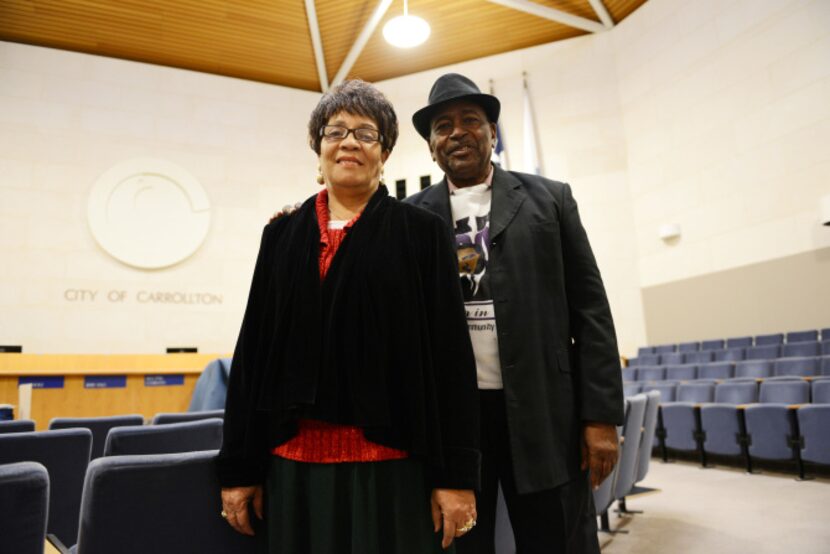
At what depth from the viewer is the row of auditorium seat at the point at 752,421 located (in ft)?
12.3

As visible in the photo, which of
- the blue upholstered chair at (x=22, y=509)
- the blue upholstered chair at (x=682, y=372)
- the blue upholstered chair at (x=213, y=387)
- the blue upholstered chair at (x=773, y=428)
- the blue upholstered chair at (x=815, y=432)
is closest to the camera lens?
the blue upholstered chair at (x=22, y=509)

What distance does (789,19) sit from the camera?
7184 mm

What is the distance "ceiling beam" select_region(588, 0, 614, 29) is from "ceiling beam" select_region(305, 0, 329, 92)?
4.37 meters

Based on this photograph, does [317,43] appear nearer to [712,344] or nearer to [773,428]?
[712,344]

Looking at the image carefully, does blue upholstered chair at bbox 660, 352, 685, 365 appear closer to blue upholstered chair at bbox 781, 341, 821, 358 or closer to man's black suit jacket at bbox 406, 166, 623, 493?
blue upholstered chair at bbox 781, 341, 821, 358

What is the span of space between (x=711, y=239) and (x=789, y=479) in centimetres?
485

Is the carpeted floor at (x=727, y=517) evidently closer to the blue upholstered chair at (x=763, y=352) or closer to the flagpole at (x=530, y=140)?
the blue upholstered chair at (x=763, y=352)

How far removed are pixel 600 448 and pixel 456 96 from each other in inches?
38.3

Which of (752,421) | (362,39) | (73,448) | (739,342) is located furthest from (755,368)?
(362,39)

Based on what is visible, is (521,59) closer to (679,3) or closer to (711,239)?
(679,3)

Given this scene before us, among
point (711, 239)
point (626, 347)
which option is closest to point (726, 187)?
point (711, 239)

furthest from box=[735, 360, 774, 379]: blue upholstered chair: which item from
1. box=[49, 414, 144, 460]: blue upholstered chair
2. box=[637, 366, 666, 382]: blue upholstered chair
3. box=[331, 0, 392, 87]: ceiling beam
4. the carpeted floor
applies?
box=[331, 0, 392, 87]: ceiling beam

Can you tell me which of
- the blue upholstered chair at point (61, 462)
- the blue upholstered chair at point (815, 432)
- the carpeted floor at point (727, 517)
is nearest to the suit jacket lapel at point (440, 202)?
the blue upholstered chair at point (61, 462)

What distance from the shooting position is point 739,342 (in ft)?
23.4
